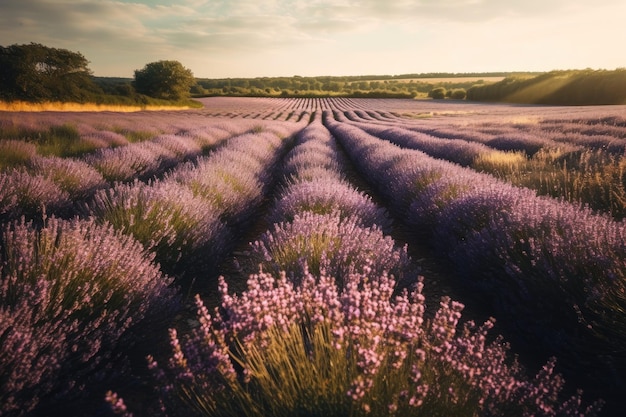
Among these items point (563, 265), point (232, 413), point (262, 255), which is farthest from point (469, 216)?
point (232, 413)

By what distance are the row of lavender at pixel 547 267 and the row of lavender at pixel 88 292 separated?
2.15m

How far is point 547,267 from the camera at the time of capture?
7.34 ft

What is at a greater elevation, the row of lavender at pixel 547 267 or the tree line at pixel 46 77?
the tree line at pixel 46 77

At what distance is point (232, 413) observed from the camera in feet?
4.26

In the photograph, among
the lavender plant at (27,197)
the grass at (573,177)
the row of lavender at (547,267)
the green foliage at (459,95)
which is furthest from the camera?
the green foliage at (459,95)

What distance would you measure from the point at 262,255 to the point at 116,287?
100cm

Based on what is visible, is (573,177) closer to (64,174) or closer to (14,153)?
(64,174)

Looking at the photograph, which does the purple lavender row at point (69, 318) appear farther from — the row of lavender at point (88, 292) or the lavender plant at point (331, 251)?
the lavender plant at point (331, 251)

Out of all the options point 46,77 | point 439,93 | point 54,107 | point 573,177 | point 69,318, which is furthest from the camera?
point 439,93

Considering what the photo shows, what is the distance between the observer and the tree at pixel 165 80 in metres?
48.7

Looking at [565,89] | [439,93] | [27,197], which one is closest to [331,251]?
[27,197]

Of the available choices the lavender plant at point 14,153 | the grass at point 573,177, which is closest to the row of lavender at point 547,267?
the grass at point 573,177

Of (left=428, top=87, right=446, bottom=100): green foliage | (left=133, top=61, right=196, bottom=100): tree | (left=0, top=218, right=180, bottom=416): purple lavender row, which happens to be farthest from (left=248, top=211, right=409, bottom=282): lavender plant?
(left=428, top=87, right=446, bottom=100): green foliage

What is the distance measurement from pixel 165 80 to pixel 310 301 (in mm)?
53618
